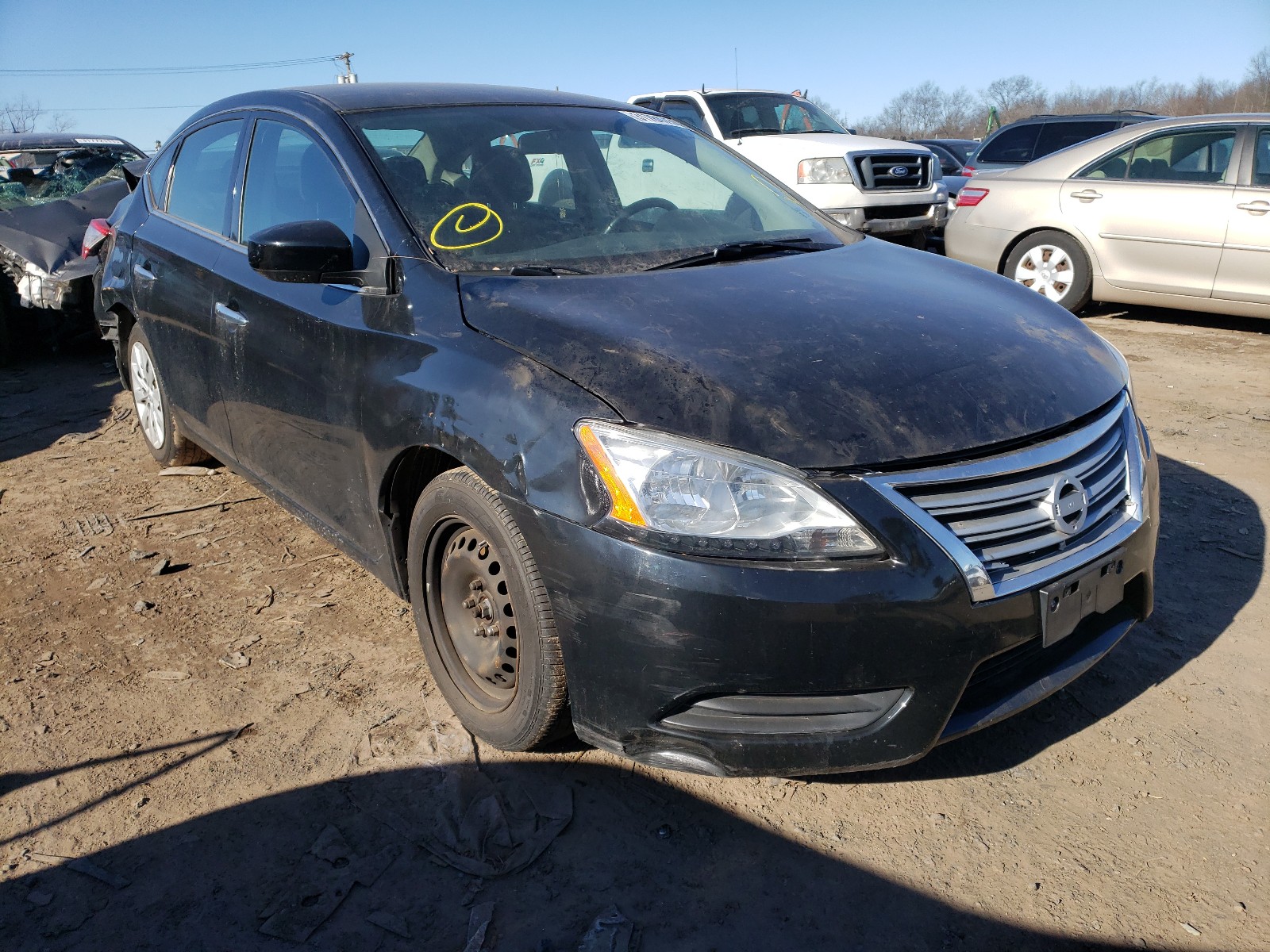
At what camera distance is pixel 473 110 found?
11.0 feet

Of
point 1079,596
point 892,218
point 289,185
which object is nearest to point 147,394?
point 289,185

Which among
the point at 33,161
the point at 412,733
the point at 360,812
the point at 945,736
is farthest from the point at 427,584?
the point at 33,161

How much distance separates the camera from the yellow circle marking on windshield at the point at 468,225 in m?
2.78

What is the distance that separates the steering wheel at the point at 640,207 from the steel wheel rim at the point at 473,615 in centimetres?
115

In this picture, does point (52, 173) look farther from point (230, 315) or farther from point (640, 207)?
point (640, 207)

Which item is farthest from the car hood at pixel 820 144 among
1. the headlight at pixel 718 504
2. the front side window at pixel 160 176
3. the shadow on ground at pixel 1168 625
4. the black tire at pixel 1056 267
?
the headlight at pixel 718 504

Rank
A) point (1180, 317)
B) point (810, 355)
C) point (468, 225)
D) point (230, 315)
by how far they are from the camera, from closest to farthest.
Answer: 1. point (810, 355)
2. point (468, 225)
3. point (230, 315)
4. point (1180, 317)

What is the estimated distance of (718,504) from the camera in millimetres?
2062

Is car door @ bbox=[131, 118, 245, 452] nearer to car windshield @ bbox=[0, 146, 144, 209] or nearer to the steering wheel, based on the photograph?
the steering wheel

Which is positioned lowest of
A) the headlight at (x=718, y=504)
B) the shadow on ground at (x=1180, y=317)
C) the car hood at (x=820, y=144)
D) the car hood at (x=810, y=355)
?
the shadow on ground at (x=1180, y=317)

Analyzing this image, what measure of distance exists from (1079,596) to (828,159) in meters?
8.30

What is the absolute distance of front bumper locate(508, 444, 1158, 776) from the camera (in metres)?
2.02

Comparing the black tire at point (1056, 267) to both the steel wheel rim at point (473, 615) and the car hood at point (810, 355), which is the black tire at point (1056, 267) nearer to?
the car hood at point (810, 355)

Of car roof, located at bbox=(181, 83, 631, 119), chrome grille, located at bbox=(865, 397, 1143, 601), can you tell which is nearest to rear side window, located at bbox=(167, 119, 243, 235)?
car roof, located at bbox=(181, 83, 631, 119)
